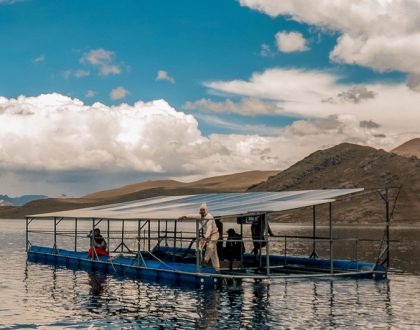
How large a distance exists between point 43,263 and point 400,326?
3778 centimetres

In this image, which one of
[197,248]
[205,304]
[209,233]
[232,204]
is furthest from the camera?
[232,204]

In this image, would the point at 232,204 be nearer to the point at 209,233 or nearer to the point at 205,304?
the point at 209,233

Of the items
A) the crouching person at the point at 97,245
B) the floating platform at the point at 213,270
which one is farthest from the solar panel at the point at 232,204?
the floating platform at the point at 213,270

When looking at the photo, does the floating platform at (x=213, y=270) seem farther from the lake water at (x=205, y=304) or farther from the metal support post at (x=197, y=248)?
the lake water at (x=205, y=304)

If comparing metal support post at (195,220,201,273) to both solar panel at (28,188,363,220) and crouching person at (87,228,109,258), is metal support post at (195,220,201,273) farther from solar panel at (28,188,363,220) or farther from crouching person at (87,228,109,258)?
crouching person at (87,228,109,258)

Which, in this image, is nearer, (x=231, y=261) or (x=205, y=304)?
(x=205, y=304)

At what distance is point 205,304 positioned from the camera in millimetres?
31781

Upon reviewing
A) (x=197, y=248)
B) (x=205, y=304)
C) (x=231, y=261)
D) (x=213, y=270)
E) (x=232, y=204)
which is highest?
(x=232, y=204)

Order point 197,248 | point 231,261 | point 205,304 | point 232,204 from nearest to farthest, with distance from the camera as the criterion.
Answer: point 205,304 < point 197,248 < point 231,261 < point 232,204

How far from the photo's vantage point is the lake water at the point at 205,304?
27.3 m

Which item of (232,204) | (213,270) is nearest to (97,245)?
(232,204)

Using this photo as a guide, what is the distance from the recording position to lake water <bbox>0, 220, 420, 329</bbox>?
2734 cm

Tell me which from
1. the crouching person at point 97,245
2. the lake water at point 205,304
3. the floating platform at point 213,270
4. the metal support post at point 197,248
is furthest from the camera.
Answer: the crouching person at point 97,245

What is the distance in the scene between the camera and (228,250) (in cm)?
4228
